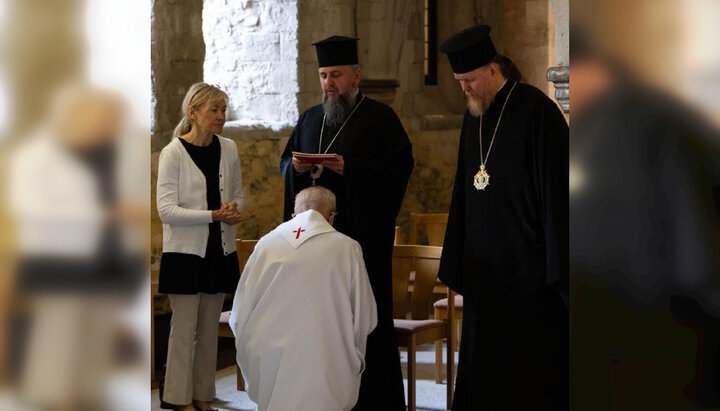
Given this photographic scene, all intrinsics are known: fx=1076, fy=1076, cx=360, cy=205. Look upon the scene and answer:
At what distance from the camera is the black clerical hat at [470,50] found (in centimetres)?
420

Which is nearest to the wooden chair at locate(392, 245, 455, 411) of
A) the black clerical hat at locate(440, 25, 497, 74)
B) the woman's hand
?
the woman's hand

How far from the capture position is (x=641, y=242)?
0.75 metres

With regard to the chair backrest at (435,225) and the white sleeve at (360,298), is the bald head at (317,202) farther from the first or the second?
the chair backrest at (435,225)

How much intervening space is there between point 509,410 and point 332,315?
2.79 ft

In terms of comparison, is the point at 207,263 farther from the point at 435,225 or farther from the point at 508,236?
the point at 435,225

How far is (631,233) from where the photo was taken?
76 cm

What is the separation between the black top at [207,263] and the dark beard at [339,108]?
594mm

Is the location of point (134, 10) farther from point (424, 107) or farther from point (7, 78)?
point (424, 107)

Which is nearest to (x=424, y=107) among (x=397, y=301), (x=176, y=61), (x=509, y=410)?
(x=176, y=61)

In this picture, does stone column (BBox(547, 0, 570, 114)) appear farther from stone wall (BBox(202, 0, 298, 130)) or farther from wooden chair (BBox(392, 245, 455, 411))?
stone wall (BBox(202, 0, 298, 130))

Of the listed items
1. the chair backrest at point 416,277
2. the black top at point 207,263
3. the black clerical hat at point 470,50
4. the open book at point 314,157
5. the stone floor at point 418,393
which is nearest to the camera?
the black clerical hat at point 470,50

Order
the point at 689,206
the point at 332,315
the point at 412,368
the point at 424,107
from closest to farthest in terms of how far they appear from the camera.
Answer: the point at 689,206, the point at 332,315, the point at 412,368, the point at 424,107

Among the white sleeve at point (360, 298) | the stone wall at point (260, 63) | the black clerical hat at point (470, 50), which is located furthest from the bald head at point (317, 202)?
the stone wall at point (260, 63)

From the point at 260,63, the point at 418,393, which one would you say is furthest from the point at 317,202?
the point at 260,63
